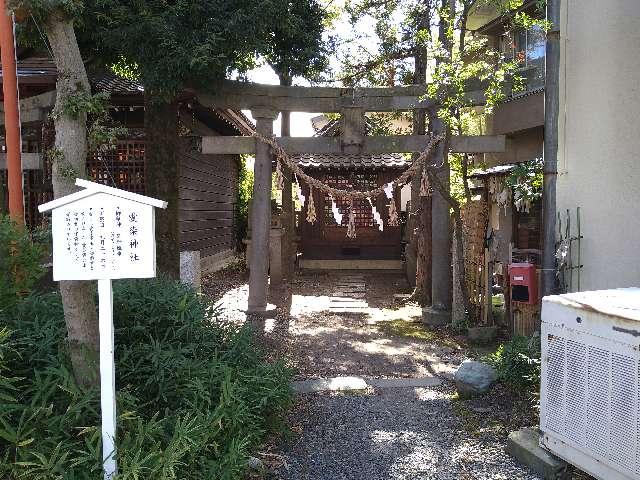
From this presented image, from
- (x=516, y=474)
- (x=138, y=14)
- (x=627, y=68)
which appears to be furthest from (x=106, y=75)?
(x=516, y=474)

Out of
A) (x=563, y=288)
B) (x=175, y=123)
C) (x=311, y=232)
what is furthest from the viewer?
(x=311, y=232)

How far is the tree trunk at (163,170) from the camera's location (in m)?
8.55

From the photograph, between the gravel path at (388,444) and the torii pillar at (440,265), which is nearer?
the gravel path at (388,444)

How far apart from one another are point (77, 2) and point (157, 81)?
11.2 feet

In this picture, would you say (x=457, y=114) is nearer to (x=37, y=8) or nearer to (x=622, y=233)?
(x=622, y=233)

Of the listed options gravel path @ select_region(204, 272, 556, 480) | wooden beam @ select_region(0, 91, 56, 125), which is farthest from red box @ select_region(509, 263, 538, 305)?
wooden beam @ select_region(0, 91, 56, 125)

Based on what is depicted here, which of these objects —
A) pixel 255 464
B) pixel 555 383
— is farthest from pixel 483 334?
pixel 255 464

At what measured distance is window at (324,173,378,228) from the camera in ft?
54.8

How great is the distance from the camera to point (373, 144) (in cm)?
905

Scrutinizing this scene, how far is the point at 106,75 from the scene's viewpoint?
1080 centimetres

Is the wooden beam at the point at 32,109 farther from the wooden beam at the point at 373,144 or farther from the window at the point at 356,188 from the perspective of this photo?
the window at the point at 356,188

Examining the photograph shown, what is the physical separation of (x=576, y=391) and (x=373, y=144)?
20.1 ft

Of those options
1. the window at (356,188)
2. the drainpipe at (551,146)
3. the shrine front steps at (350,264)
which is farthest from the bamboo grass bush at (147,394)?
the window at (356,188)

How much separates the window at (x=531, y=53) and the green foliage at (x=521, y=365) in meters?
8.17
